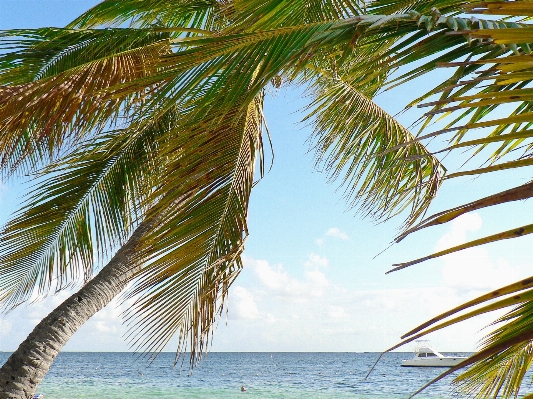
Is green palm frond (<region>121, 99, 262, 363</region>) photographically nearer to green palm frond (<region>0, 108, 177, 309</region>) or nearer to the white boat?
green palm frond (<region>0, 108, 177, 309</region>)

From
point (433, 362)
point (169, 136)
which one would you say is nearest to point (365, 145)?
point (169, 136)

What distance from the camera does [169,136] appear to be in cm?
393

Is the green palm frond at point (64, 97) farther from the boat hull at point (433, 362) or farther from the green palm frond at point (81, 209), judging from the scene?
the boat hull at point (433, 362)

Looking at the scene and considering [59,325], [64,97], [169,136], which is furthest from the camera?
[59,325]

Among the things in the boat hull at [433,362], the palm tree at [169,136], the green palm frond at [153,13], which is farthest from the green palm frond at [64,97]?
the boat hull at [433,362]

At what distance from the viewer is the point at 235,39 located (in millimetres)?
1909

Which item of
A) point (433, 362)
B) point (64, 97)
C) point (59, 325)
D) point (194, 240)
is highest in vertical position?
point (433, 362)

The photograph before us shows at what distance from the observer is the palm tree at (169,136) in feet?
6.55

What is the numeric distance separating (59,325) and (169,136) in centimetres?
193

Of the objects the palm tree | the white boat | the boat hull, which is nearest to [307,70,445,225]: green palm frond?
the palm tree

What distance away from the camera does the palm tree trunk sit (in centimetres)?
436

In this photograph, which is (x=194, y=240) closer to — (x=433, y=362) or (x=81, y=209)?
(x=81, y=209)

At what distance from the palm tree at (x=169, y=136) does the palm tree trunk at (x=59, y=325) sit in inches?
0.4

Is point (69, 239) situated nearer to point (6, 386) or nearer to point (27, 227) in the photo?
point (27, 227)
